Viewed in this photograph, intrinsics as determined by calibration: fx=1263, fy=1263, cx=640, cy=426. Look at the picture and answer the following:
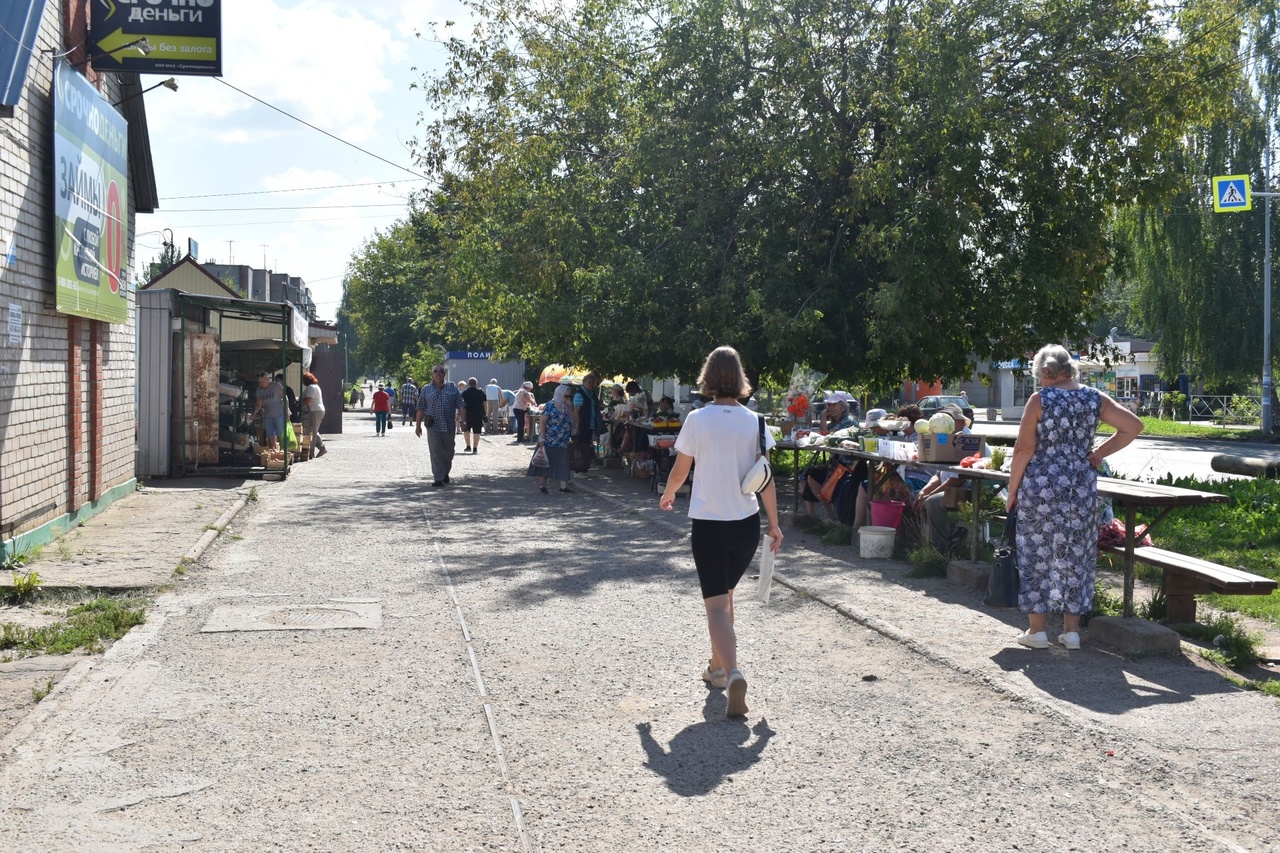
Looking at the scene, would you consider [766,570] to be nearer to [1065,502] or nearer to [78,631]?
[1065,502]

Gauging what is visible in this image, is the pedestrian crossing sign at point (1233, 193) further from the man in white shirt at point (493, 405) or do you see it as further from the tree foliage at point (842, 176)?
the man in white shirt at point (493, 405)

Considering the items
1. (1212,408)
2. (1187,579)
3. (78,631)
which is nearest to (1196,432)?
(1212,408)

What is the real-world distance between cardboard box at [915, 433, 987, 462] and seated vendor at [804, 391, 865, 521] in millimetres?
2960

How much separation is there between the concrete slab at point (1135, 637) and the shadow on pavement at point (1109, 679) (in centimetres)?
8

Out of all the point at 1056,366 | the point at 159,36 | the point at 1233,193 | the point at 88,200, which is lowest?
the point at 1056,366

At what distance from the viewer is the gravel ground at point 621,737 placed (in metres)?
4.49

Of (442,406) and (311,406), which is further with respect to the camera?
(311,406)

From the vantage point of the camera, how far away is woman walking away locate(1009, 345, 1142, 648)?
24.0 feet

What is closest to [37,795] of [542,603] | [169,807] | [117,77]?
[169,807]

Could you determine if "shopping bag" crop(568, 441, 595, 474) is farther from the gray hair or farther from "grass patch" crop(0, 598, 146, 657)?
the gray hair

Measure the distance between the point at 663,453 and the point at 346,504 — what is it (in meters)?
5.40

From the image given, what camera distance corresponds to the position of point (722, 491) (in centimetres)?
625

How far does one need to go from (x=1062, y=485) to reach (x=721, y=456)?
2324 millimetres

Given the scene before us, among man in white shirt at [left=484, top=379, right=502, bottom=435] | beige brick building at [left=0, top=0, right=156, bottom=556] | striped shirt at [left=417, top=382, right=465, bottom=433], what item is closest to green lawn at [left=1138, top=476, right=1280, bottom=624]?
beige brick building at [left=0, top=0, right=156, bottom=556]
